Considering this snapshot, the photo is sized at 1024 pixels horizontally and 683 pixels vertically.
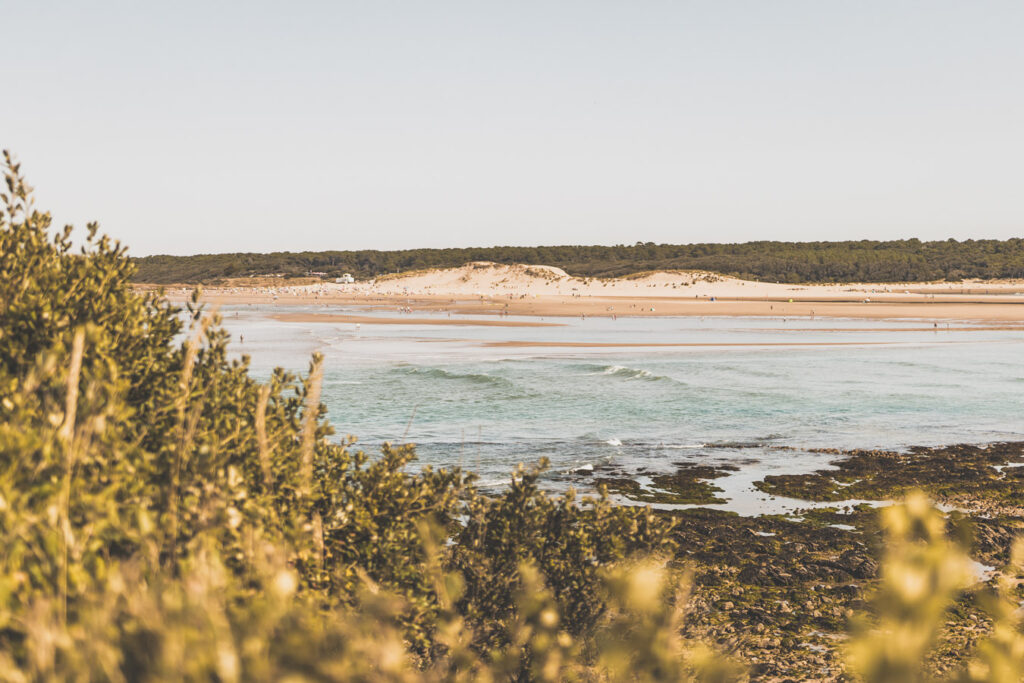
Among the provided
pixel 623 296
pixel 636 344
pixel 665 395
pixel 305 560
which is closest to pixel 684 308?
pixel 623 296

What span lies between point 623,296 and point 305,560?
13770 centimetres

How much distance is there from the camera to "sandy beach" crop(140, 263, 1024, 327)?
101 metres

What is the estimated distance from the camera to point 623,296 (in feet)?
467

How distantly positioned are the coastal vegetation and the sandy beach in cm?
7732

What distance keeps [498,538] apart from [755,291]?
137362 mm

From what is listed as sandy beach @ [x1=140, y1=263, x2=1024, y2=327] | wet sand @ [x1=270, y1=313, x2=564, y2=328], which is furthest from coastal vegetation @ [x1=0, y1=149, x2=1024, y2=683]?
sandy beach @ [x1=140, y1=263, x2=1024, y2=327]

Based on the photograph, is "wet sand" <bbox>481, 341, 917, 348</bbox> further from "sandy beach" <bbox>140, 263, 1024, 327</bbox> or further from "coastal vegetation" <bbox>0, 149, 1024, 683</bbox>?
"coastal vegetation" <bbox>0, 149, 1024, 683</bbox>

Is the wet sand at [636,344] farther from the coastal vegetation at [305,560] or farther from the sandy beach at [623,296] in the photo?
the coastal vegetation at [305,560]

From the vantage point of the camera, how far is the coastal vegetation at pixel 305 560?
9.53 feet

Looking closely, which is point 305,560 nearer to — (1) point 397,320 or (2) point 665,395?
(2) point 665,395

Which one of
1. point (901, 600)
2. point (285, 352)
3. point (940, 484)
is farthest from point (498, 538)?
point (285, 352)

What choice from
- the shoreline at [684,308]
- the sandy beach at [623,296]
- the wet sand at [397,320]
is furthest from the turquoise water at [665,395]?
the sandy beach at [623,296]

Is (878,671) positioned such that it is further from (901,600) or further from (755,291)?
(755,291)

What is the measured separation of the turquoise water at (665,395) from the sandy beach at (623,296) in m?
26.0
